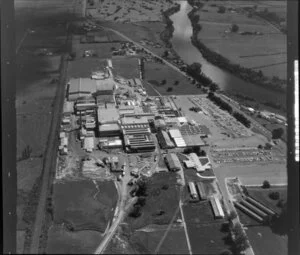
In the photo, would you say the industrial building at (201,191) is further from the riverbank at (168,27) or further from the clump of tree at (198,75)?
the riverbank at (168,27)

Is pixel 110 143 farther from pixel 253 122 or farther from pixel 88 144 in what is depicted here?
pixel 253 122

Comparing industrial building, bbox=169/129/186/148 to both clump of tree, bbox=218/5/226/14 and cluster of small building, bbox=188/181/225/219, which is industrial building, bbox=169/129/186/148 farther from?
clump of tree, bbox=218/5/226/14

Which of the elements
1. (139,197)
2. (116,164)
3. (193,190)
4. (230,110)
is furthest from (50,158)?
(230,110)

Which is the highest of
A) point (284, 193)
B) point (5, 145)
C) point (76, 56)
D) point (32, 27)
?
point (32, 27)

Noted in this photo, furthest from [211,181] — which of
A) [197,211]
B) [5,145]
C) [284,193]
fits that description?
[5,145]

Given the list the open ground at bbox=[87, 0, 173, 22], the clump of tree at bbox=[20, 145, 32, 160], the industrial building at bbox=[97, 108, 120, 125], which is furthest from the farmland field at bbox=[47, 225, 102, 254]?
the open ground at bbox=[87, 0, 173, 22]

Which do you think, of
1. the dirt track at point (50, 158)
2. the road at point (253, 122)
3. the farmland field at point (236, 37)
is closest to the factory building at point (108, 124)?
the dirt track at point (50, 158)

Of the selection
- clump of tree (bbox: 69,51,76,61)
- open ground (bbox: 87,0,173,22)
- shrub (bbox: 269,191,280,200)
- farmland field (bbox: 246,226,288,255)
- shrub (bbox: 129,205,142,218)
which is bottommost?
farmland field (bbox: 246,226,288,255)

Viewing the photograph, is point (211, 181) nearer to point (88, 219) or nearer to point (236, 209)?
point (236, 209)

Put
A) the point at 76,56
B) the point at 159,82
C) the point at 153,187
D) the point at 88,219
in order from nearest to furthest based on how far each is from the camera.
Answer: the point at 88,219
the point at 153,187
the point at 76,56
the point at 159,82
